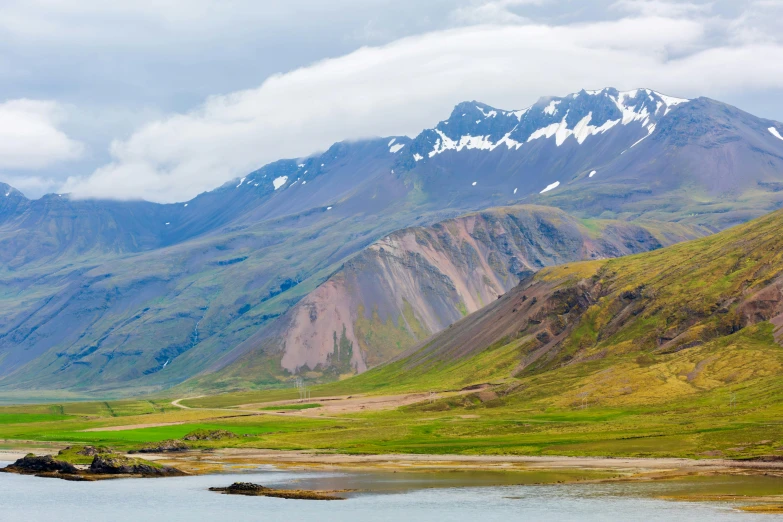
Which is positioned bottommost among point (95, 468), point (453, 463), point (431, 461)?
point (431, 461)

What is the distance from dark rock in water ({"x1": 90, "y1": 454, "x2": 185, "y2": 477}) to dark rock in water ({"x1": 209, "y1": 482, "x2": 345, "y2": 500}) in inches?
781

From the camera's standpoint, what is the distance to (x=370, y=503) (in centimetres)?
11588

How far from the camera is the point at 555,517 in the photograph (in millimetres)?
103625

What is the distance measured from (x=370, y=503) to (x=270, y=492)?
1494cm

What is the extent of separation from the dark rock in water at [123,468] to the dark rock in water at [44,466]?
3896 mm

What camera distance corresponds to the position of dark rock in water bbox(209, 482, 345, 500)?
120812 mm

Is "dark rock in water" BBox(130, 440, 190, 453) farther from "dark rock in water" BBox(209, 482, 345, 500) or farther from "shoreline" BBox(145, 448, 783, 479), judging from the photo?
"dark rock in water" BBox(209, 482, 345, 500)

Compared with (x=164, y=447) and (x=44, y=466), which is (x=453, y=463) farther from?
(x=44, y=466)

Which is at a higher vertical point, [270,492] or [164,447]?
[270,492]

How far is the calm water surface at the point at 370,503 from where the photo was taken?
105500 mm

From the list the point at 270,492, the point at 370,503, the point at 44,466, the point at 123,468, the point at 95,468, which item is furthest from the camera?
the point at 44,466

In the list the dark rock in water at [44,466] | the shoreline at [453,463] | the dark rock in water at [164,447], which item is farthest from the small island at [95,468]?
the dark rock in water at [164,447]

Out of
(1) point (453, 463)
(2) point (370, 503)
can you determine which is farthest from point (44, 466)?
(1) point (453, 463)

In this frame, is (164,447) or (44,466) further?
(164,447)
